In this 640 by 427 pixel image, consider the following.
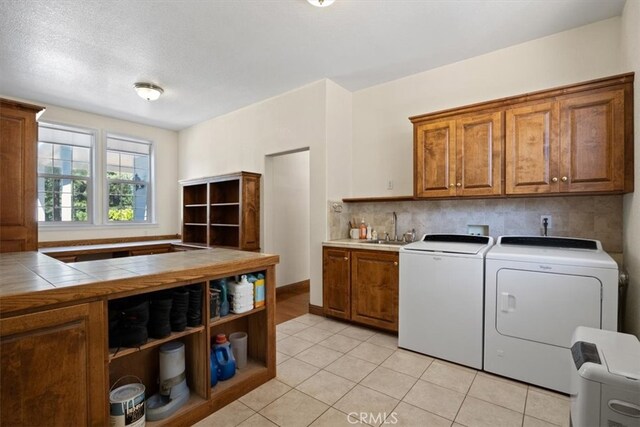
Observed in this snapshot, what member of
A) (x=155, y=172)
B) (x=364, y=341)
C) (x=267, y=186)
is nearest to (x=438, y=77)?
(x=267, y=186)

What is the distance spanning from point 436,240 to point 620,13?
2.31 metres

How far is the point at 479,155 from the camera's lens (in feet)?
8.45

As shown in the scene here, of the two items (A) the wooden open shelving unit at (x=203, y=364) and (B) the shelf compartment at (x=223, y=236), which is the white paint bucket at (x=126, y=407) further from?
(B) the shelf compartment at (x=223, y=236)

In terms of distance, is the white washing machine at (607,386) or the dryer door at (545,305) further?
the dryer door at (545,305)

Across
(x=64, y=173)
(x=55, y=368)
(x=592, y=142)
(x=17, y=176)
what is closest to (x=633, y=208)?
(x=592, y=142)

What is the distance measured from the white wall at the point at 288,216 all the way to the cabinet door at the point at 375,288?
1.70 metres

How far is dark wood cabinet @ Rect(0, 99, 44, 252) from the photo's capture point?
2.50 metres

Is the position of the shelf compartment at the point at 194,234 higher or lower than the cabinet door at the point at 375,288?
higher

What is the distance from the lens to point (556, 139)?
2236 mm

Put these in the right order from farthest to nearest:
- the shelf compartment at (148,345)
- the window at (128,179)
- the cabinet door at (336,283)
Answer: the window at (128,179)
the cabinet door at (336,283)
the shelf compartment at (148,345)

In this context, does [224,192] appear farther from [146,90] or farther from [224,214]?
[146,90]

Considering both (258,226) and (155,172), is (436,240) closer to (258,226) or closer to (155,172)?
(258,226)

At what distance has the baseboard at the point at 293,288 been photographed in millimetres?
4605

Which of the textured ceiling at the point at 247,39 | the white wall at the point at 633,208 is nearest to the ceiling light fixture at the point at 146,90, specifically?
the textured ceiling at the point at 247,39
